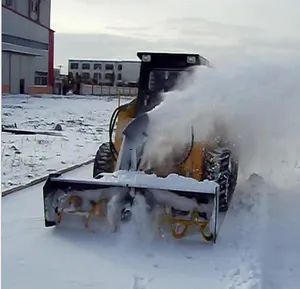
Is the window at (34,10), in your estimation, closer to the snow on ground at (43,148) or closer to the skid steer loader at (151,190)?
the snow on ground at (43,148)

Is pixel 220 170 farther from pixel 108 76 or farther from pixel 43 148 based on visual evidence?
pixel 108 76

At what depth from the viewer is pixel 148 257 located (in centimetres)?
490

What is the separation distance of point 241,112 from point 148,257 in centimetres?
287

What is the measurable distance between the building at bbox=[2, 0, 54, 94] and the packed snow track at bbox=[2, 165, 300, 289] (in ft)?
A: 118

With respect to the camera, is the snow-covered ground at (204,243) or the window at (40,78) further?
Result: the window at (40,78)

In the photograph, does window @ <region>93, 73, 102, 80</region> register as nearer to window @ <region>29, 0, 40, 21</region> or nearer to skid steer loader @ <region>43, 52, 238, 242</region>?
window @ <region>29, 0, 40, 21</region>

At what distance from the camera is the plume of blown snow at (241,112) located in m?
5.99

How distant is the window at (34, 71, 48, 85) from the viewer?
47.9 metres

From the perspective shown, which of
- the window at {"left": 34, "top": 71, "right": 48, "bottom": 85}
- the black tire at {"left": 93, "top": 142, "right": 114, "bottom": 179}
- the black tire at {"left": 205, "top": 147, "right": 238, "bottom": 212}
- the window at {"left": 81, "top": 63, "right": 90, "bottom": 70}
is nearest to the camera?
the black tire at {"left": 205, "top": 147, "right": 238, "bottom": 212}

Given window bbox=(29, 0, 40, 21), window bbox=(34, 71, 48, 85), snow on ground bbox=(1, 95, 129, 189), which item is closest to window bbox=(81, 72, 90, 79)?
window bbox=(34, 71, 48, 85)

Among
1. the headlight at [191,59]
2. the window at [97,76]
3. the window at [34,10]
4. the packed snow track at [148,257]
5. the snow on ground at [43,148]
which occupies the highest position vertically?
the window at [34,10]

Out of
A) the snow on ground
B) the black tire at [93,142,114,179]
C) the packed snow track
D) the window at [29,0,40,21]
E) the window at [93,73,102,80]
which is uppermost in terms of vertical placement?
the window at [29,0,40,21]

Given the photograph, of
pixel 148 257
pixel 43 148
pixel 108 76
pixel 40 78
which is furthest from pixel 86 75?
pixel 148 257

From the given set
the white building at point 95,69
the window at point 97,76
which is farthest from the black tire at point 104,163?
the window at point 97,76
